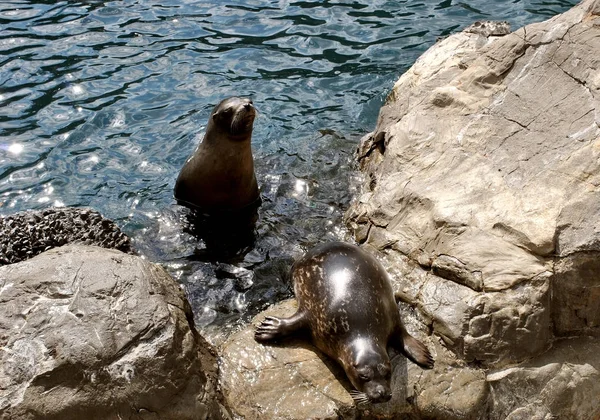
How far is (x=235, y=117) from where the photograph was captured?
7215 mm

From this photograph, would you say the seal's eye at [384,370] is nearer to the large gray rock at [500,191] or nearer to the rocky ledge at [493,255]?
the rocky ledge at [493,255]

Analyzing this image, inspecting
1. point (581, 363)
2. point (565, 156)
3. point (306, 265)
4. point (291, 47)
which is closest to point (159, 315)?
point (306, 265)

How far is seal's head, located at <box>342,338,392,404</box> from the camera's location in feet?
15.0

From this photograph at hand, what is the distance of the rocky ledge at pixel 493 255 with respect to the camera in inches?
186

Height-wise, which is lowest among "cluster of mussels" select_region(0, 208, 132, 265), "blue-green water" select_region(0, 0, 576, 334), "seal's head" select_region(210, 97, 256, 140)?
"blue-green water" select_region(0, 0, 576, 334)

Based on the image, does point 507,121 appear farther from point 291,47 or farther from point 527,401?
point 291,47

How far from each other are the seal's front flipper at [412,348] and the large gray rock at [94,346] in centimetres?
128

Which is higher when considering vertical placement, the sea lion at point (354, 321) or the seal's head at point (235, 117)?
the seal's head at point (235, 117)

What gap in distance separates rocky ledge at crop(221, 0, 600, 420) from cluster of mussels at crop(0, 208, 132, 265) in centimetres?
152

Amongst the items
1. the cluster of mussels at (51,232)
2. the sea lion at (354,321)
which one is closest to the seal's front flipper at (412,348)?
the sea lion at (354,321)

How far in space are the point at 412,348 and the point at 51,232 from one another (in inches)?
115

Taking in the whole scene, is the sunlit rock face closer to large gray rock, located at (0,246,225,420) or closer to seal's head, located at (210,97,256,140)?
seal's head, located at (210,97,256,140)

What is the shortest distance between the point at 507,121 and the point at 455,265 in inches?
62.8

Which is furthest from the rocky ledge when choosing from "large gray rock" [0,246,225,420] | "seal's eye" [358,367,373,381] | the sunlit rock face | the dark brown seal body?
the dark brown seal body
